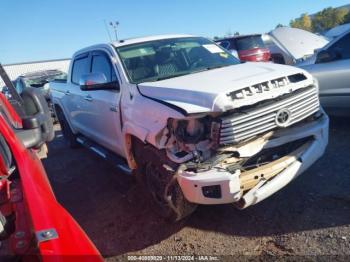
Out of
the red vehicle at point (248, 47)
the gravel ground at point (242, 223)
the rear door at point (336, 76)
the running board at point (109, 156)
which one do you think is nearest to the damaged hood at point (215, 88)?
the running board at point (109, 156)

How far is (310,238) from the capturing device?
310 centimetres

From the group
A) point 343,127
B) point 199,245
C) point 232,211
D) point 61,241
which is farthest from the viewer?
point 343,127

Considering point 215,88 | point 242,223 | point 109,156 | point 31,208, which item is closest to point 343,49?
point 215,88

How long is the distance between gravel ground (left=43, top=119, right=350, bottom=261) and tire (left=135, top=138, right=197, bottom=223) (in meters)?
0.24

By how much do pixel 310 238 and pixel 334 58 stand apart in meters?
3.32

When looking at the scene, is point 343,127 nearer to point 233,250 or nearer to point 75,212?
point 233,250

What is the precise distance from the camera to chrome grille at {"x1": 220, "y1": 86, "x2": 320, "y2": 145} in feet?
9.86

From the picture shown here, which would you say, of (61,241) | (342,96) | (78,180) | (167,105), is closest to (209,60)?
(167,105)

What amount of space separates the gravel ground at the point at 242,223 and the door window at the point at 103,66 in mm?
1523

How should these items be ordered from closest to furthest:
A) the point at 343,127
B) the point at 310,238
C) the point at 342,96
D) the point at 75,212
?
the point at 310,238
the point at 75,212
the point at 342,96
the point at 343,127

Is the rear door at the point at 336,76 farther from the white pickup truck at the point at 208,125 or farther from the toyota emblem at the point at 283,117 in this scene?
the toyota emblem at the point at 283,117

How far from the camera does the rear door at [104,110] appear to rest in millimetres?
4355

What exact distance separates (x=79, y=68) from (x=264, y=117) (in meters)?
3.94

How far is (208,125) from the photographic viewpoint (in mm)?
3123
